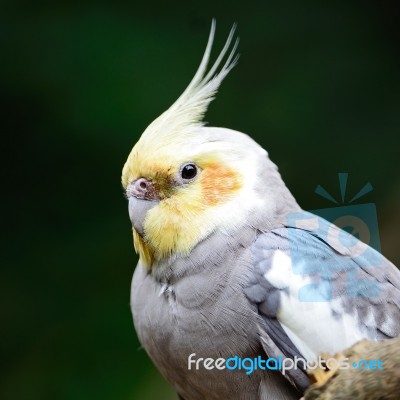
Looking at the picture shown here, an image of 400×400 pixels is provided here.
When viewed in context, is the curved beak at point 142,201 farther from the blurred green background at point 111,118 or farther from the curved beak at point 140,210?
Result: the blurred green background at point 111,118

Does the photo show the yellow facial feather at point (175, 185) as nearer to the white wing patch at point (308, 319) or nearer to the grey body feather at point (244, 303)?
the grey body feather at point (244, 303)

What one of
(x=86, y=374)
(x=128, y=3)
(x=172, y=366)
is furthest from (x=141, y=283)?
(x=128, y=3)

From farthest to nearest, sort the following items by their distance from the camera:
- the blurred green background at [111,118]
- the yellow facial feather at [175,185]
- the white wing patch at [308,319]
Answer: the blurred green background at [111,118], the yellow facial feather at [175,185], the white wing patch at [308,319]

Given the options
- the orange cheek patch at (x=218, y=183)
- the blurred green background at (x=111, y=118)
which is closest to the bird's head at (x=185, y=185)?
the orange cheek patch at (x=218, y=183)

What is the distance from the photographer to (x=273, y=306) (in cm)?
132

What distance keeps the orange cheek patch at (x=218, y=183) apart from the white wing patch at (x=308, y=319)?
186mm

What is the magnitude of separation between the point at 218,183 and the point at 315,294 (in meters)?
0.32

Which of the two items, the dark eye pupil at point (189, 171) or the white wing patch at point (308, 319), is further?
the dark eye pupil at point (189, 171)

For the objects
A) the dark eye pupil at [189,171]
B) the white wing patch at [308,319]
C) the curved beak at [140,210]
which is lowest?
the white wing patch at [308,319]

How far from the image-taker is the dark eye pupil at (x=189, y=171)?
1436 mm

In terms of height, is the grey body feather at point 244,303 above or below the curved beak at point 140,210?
below

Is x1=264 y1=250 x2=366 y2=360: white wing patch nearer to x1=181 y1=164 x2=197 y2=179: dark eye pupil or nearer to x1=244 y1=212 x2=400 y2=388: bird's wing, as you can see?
x1=244 y1=212 x2=400 y2=388: bird's wing

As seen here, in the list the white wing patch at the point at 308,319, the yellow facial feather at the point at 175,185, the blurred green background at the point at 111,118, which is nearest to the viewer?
the white wing patch at the point at 308,319

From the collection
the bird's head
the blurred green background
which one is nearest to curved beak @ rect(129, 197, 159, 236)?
the bird's head
